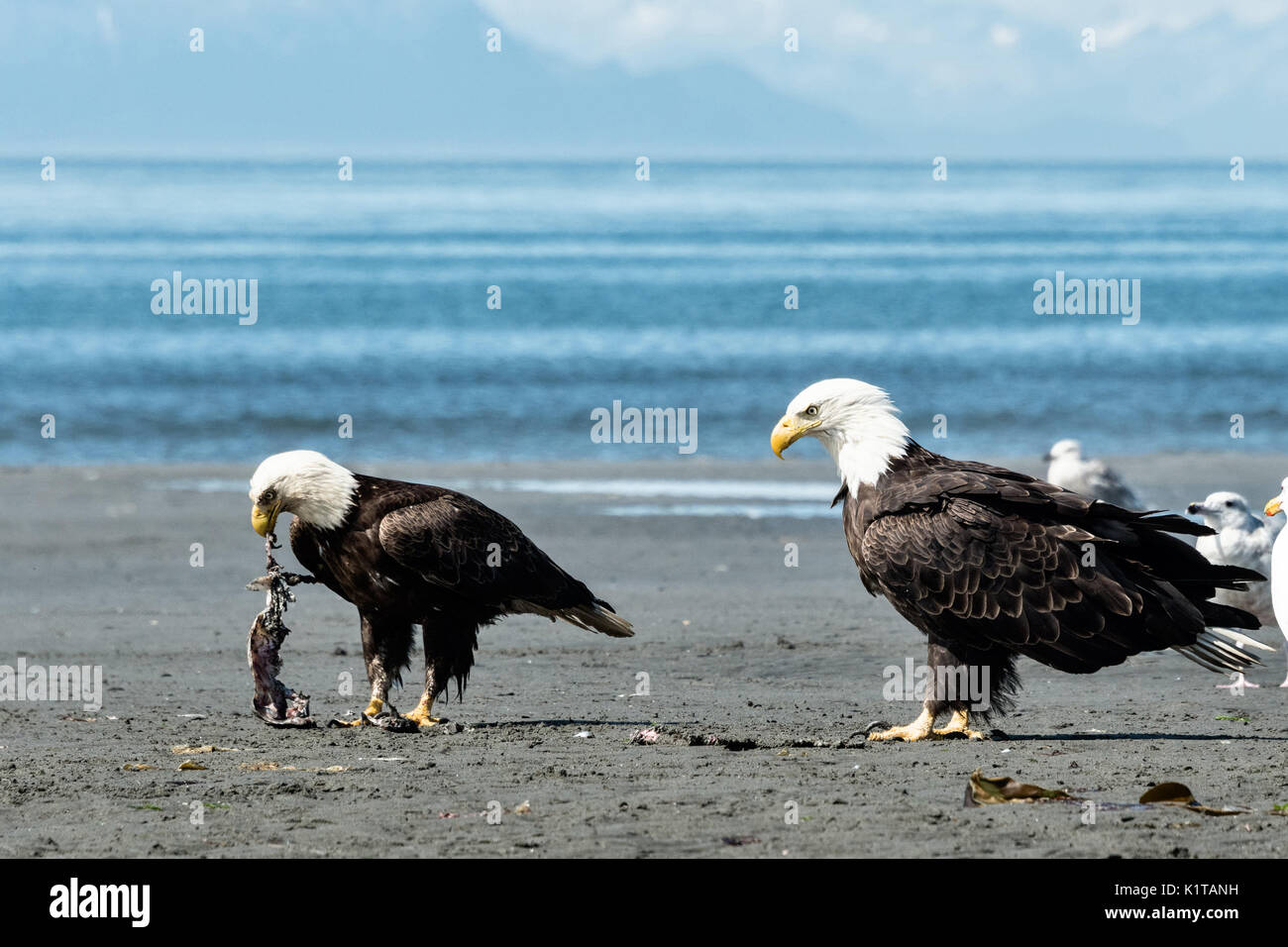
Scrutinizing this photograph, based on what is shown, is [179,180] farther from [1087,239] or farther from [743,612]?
[743,612]

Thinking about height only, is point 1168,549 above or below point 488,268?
below

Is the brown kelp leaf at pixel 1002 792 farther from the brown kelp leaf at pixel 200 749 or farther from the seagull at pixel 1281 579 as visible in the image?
the brown kelp leaf at pixel 200 749

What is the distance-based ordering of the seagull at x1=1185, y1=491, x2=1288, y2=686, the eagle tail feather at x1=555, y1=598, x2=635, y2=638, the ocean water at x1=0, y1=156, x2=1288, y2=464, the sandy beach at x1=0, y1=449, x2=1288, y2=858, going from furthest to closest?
the ocean water at x1=0, y1=156, x2=1288, y2=464 → the seagull at x1=1185, y1=491, x2=1288, y2=686 → the eagle tail feather at x1=555, y1=598, x2=635, y2=638 → the sandy beach at x1=0, y1=449, x2=1288, y2=858

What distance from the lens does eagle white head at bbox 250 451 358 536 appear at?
8.03m

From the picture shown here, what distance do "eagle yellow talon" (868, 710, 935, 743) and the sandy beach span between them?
0.15 metres

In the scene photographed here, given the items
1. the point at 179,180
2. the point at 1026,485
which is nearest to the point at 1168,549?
the point at 1026,485

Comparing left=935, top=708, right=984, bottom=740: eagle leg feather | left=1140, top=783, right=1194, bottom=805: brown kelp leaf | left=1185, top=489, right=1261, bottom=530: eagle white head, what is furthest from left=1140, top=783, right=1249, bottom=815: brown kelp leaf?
left=1185, top=489, right=1261, bottom=530: eagle white head

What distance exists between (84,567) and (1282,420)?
15815mm

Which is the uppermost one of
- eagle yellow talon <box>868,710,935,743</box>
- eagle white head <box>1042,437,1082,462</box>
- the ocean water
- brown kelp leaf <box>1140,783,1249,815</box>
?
the ocean water

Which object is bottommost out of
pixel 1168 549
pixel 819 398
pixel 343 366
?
pixel 1168 549

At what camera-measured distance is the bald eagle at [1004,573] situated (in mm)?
7348

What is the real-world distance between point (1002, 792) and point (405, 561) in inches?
116

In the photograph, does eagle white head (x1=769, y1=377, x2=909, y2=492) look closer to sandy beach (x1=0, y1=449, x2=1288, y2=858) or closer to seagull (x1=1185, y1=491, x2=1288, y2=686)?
sandy beach (x1=0, y1=449, x2=1288, y2=858)

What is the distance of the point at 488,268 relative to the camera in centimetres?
6006
